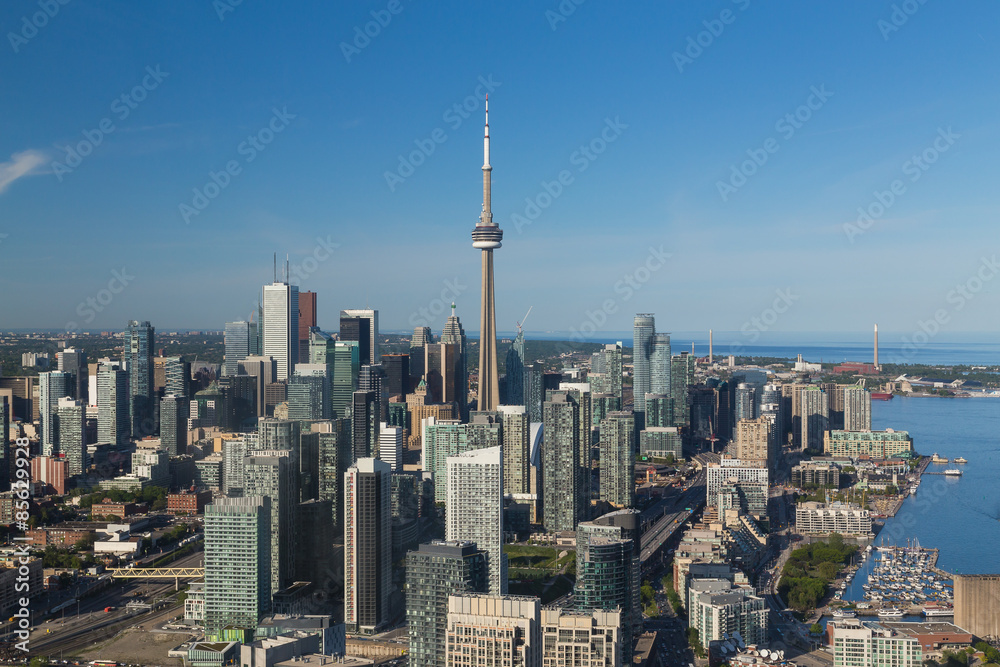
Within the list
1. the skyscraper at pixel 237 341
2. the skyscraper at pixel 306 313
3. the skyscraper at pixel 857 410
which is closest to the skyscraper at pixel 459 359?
the skyscraper at pixel 306 313

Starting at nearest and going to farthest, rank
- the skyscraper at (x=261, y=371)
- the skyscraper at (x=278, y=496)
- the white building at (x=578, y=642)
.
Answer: the white building at (x=578, y=642)
the skyscraper at (x=278, y=496)
the skyscraper at (x=261, y=371)

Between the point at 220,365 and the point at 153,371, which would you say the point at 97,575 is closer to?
the point at 153,371

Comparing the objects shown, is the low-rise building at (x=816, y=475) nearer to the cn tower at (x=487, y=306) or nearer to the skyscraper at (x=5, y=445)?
the cn tower at (x=487, y=306)

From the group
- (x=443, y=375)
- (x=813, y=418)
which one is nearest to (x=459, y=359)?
(x=443, y=375)

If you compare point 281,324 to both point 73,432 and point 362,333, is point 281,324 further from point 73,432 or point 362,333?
point 73,432

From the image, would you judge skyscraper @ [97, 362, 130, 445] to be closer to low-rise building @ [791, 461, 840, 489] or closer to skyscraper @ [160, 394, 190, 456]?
skyscraper @ [160, 394, 190, 456]

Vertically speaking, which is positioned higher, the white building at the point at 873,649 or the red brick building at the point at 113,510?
the red brick building at the point at 113,510
